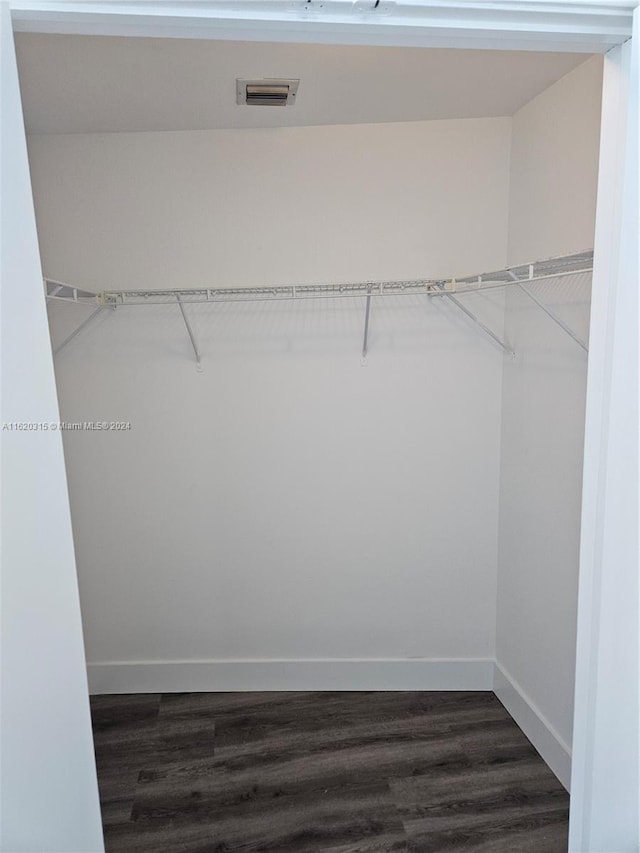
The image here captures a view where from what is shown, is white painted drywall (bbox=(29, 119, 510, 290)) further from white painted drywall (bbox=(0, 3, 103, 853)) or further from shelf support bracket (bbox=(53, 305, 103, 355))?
white painted drywall (bbox=(0, 3, 103, 853))

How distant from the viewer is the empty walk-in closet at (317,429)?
2.62 m

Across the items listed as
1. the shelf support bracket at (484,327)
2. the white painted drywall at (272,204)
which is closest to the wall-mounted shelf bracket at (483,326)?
the shelf support bracket at (484,327)

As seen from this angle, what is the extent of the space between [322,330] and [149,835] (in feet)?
6.56

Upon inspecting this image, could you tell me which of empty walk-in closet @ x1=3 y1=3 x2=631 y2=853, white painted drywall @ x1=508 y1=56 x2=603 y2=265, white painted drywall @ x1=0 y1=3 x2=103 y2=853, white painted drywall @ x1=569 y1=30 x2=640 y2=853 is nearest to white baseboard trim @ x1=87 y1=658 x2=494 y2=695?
empty walk-in closet @ x1=3 y1=3 x2=631 y2=853

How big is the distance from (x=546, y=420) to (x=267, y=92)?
5.11 feet

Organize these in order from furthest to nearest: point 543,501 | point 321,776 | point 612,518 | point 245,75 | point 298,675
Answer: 1. point 298,675
2. point 543,501
3. point 321,776
4. point 245,75
5. point 612,518

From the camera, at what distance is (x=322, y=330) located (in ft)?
10.1

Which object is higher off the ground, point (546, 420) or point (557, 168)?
point (557, 168)

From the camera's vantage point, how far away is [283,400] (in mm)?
3113

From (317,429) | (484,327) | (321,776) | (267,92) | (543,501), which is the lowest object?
(321,776)

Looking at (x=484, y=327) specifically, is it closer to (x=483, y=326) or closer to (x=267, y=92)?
(x=483, y=326)

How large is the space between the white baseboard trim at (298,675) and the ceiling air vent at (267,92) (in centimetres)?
236

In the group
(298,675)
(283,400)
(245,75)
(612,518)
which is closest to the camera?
(612,518)

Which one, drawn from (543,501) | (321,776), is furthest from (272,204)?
(321,776)
